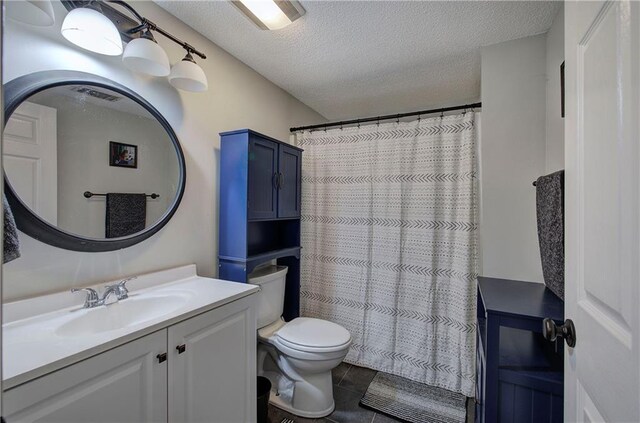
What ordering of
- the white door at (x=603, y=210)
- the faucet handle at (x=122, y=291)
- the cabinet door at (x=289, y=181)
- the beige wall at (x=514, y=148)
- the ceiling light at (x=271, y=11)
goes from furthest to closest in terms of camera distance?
the cabinet door at (x=289, y=181), the beige wall at (x=514, y=148), the ceiling light at (x=271, y=11), the faucet handle at (x=122, y=291), the white door at (x=603, y=210)

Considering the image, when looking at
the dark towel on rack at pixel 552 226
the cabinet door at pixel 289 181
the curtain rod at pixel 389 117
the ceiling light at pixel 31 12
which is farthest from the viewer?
the cabinet door at pixel 289 181

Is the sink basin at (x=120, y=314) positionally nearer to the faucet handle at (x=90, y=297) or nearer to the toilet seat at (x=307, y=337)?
the faucet handle at (x=90, y=297)

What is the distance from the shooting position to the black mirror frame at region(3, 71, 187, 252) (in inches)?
41.2

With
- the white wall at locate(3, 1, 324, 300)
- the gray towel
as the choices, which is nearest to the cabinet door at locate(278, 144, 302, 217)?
the white wall at locate(3, 1, 324, 300)

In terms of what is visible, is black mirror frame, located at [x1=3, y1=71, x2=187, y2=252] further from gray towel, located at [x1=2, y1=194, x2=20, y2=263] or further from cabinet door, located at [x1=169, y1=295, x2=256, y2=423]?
cabinet door, located at [x1=169, y1=295, x2=256, y2=423]

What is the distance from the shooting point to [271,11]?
1.54m

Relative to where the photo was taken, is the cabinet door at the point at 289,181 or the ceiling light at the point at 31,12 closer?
the ceiling light at the point at 31,12

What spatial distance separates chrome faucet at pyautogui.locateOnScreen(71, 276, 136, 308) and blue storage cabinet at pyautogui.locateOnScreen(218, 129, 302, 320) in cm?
59

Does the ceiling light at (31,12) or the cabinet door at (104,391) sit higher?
the ceiling light at (31,12)

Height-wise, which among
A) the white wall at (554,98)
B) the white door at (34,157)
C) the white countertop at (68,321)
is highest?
the white wall at (554,98)

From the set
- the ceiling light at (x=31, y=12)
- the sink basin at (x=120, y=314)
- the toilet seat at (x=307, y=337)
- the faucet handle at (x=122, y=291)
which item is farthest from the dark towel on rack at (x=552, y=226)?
the ceiling light at (x=31, y=12)

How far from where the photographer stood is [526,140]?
67.7 inches

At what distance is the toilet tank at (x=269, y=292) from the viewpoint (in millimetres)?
1898

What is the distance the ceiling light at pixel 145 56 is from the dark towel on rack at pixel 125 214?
604 millimetres
